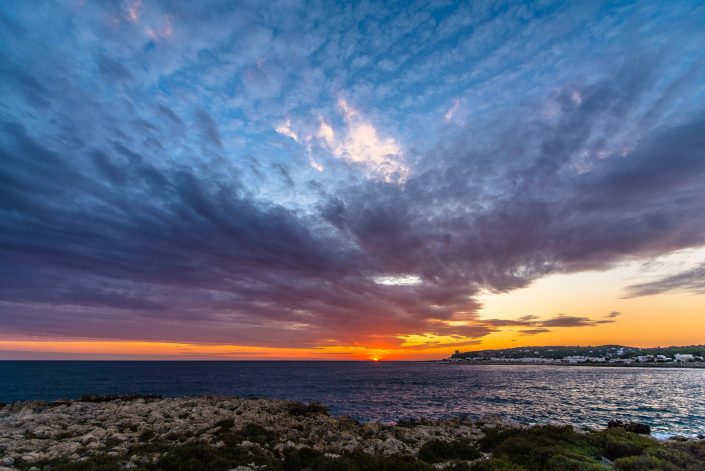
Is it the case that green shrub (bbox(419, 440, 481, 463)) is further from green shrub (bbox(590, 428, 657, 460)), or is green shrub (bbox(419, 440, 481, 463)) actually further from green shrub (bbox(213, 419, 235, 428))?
green shrub (bbox(213, 419, 235, 428))

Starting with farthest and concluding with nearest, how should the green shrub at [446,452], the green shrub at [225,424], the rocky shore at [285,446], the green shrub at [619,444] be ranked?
1. the green shrub at [225,424]
2. the green shrub at [446,452]
3. the green shrub at [619,444]
4. the rocky shore at [285,446]

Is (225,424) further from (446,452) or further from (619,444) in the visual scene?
(619,444)

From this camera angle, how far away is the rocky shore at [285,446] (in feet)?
60.5

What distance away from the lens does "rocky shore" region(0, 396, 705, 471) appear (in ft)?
60.5

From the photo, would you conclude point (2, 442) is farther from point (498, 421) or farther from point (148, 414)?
point (498, 421)

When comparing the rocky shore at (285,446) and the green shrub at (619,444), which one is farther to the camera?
the green shrub at (619,444)

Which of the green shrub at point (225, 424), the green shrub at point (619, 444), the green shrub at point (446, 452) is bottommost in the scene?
the green shrub at point (446, 452)

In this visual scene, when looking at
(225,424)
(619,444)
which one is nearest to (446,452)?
(619,444)

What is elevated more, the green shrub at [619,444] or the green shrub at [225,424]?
the green shrub at [225,424]

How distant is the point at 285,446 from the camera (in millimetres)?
23656

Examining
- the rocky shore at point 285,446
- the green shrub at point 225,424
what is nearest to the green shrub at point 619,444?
the rocky shore at point 285,446

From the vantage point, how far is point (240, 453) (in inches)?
847

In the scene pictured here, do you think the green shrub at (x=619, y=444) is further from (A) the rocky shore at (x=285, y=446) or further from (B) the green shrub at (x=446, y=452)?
(B) the green shrub at (x=446, y=452)

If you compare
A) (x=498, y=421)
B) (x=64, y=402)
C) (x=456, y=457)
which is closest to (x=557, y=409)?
(x=498, y=421)
